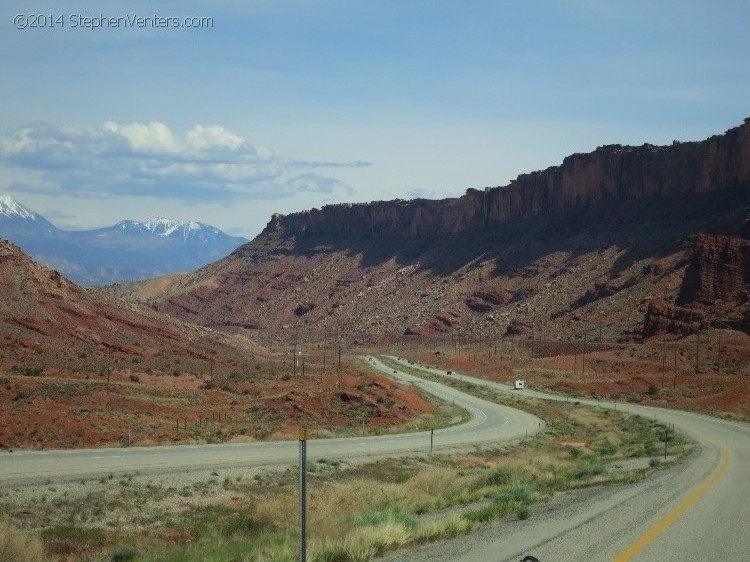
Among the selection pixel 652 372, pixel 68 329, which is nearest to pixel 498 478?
pixel 68 329

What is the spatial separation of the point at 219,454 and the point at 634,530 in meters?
18.2

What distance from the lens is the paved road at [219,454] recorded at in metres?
24.2

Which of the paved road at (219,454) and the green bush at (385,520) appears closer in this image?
the green bush at (385,520)

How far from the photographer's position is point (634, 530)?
13.9 metres

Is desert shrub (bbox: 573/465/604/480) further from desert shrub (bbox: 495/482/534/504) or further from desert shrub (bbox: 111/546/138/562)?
desert shrub (bbox: 111/546/138/562)

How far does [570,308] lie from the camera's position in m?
118

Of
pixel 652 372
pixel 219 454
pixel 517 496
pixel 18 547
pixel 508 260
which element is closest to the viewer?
pixel 18 547

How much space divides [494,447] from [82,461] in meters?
18.1

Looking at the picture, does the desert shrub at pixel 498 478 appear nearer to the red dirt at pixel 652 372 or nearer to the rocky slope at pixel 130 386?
the rocky slope at pixel 130 386

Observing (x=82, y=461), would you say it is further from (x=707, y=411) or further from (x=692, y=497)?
(x=707, y=411)

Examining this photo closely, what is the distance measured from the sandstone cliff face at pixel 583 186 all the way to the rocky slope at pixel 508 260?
22cm

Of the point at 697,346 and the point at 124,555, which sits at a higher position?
the point at 124,555

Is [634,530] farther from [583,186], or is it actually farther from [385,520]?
Answer: [583,186]

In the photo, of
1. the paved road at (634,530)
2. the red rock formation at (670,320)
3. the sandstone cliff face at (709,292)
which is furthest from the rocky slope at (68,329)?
the sandstone cliff face at (709,292)
